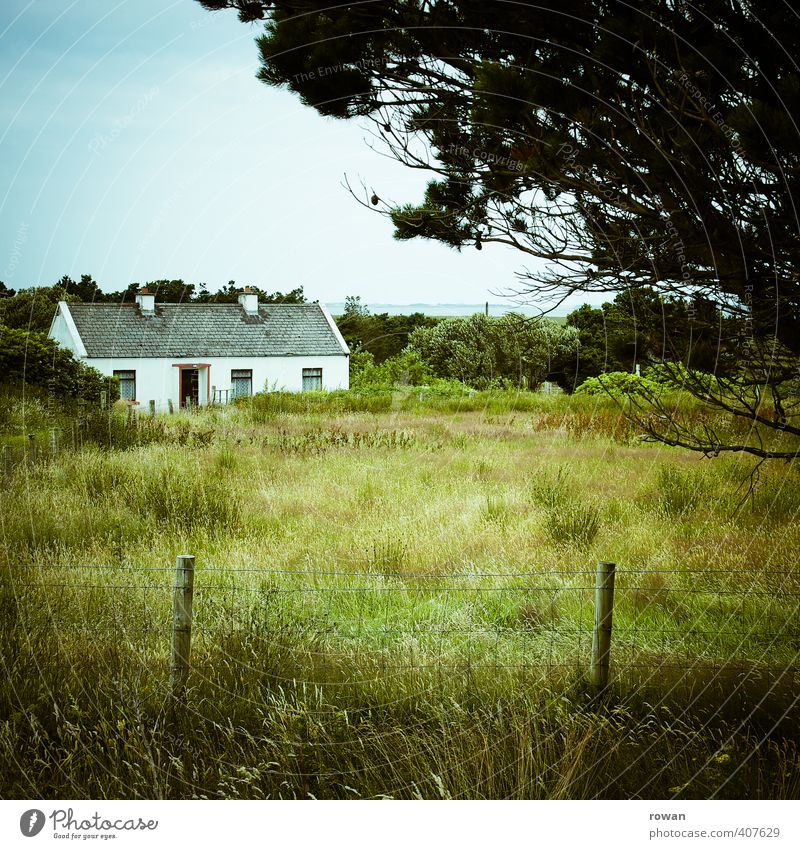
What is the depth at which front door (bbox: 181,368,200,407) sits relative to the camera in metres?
4.99

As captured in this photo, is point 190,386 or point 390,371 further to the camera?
point 390,371

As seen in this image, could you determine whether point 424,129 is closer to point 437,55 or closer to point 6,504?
point 437,55

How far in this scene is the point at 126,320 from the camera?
4.85 m

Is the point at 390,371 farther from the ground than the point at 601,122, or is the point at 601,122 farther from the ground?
the point at 601,122

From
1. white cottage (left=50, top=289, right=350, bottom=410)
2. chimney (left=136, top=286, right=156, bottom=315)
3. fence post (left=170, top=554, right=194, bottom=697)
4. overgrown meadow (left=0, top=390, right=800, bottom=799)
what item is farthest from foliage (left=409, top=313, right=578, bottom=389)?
fence post (left=170, top=554, right=194, bottom=697)

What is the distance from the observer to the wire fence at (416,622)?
9.79 ft

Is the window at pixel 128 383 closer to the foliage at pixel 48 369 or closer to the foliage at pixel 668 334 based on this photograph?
the foliage at pixel 48 369

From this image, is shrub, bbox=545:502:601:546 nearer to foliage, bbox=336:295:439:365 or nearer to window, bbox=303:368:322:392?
foliage, bbox=336:295:439:365

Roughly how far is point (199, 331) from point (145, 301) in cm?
38

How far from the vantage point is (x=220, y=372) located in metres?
4.82

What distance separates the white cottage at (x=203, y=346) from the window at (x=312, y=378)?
0.01 metres

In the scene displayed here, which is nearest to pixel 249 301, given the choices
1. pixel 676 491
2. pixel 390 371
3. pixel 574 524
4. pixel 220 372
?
pixel 220 372

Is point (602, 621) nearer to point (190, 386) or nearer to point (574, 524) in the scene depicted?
point (574, 524)

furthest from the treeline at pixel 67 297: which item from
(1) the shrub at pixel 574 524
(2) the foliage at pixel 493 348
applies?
(1) the shrub at pixel 574 524
